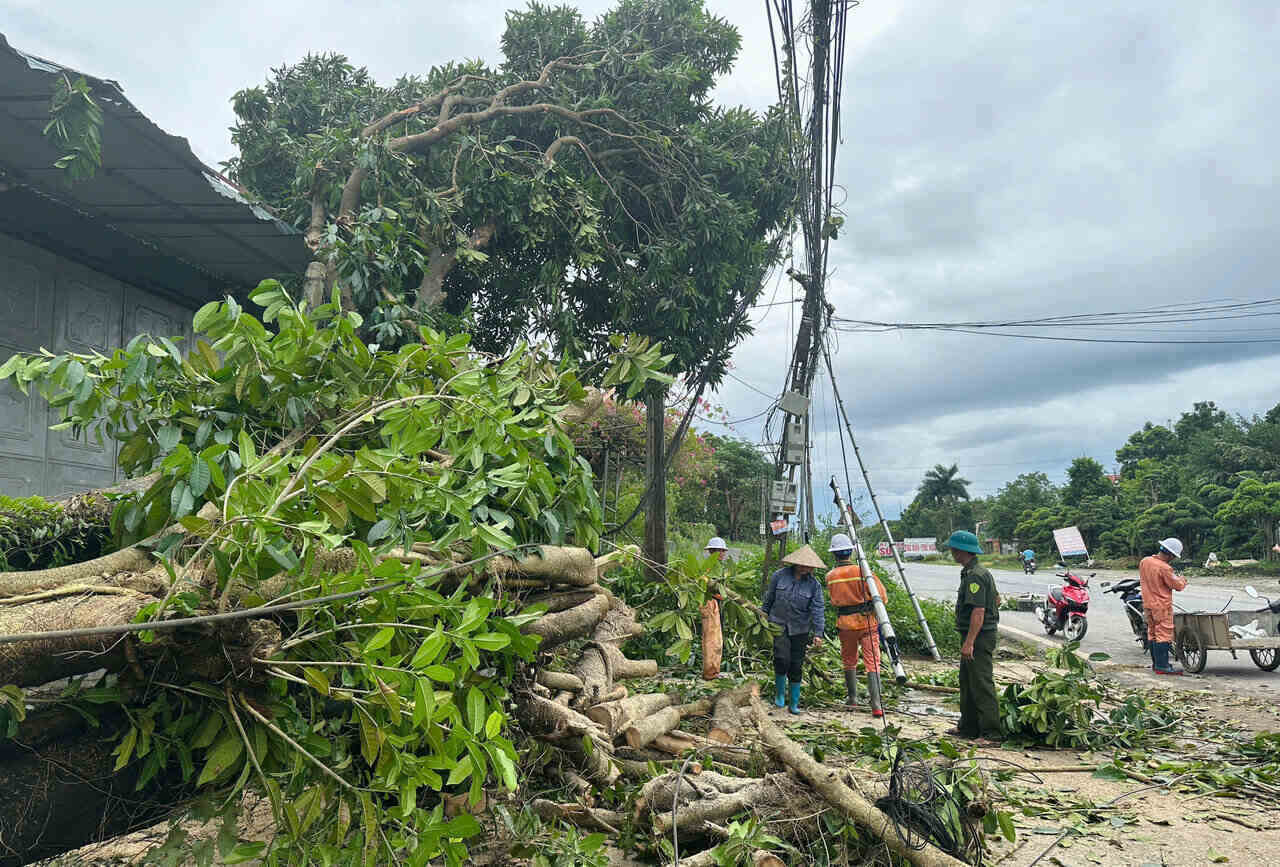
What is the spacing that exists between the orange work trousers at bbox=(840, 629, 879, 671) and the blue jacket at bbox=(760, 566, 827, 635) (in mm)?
387

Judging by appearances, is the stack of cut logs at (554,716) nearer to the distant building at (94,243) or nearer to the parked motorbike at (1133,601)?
the distant building at (94,243)

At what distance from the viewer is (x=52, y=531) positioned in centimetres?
301

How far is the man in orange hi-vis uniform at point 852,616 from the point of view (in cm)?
740

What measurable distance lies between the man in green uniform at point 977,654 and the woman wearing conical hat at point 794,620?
1.30 metres

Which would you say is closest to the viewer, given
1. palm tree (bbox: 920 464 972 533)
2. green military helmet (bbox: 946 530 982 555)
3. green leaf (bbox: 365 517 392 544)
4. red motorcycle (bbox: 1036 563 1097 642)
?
green leaf (bbox: 365 517 392 544)

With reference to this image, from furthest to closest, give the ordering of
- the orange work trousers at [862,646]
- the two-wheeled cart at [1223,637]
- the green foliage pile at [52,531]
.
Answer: the two-wheeled cart at [1223,637] < the orange work trousers at [862,646] < the green foliage pile at [52,531]

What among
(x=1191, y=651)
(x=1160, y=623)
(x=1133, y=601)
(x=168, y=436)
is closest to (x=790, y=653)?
(x=1160, y=623)

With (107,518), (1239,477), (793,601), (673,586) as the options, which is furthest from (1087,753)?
(1239,477)

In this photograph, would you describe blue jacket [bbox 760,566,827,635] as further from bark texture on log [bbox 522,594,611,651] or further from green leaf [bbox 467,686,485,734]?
green leaf [bbox 467,686,485,734]

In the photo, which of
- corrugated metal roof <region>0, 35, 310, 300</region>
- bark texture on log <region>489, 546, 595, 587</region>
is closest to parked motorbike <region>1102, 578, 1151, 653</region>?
bark texture on log <region>489, 546, 595, 587</region>

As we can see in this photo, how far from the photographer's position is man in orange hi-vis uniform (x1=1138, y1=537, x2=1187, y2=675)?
8953mm

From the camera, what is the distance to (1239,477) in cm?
3369

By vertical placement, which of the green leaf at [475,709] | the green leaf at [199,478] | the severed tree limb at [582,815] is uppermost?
the green leaf at [199,478]

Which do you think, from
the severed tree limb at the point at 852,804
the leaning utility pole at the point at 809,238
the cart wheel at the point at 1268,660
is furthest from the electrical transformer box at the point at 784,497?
the severed tree limb at the point at 852,804
